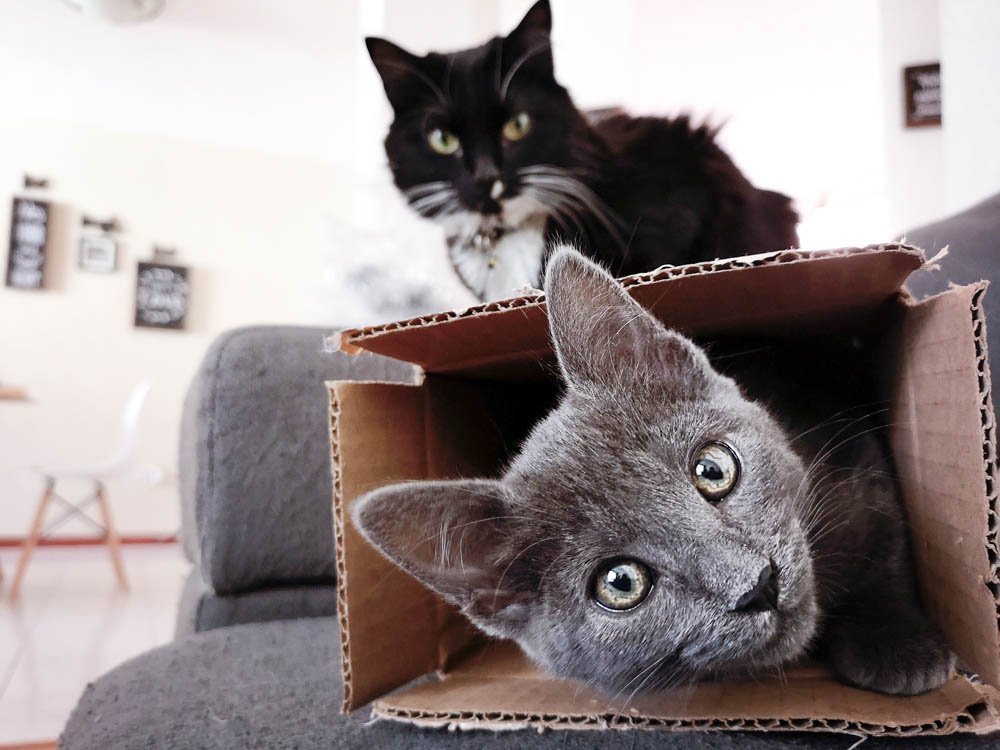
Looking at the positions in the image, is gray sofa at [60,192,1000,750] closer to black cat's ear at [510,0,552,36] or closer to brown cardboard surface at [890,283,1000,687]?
brown cardboard surface at [890,283,1000,687]

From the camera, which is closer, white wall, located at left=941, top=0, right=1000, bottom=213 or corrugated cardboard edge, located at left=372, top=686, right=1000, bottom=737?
corrugated cardboard edge, located at left=372, top=686, right=1000, bottom=737

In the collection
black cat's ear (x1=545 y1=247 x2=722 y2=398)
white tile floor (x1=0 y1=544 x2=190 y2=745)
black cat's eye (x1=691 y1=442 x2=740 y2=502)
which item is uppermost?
black cat's ear (x1=545 y1=247 x2=722 y2=398)

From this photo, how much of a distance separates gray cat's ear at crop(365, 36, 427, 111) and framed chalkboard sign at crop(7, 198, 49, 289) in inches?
174

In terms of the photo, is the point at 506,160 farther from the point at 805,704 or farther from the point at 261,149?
the point at 261,149

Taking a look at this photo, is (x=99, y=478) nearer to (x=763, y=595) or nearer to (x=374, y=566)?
(x=374, y=566)

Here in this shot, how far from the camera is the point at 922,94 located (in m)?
2.29

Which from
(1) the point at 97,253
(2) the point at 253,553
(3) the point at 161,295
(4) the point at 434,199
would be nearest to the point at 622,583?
(2) the point at 253,553

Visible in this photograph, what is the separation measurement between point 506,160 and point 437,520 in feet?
2.43

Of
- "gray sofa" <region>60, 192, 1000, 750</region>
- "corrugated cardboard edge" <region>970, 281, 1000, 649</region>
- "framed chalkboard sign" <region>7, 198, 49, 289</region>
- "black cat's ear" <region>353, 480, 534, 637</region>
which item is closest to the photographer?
"corrugated cardboard edge" <region>970, 281, 1000, 649</region>

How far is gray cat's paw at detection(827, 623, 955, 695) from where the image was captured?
554 millimetres

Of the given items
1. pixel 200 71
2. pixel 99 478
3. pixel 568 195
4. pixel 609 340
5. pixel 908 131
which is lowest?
pixel 99 478

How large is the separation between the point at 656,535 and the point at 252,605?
76 cm

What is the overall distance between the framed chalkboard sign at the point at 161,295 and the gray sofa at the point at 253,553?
4.03 meters

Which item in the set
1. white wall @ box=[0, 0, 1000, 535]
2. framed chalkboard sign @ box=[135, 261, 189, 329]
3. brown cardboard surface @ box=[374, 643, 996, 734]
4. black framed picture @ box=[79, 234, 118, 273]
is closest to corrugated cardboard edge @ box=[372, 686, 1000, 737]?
brown cardboard surface @ box=[374, 643, 996, 734]
